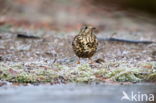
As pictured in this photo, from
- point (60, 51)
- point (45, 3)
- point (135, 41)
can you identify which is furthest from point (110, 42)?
point (45, 3)

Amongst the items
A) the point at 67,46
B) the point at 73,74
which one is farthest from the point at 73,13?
the point at 73,74

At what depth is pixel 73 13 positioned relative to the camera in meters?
18.4

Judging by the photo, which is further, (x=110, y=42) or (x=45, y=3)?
(x=45, y=3)

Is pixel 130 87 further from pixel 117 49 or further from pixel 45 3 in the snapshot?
pixel 45 3

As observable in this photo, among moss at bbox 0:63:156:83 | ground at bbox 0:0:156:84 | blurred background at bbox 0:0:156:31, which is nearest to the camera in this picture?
moss at bbox 0:63:156:83

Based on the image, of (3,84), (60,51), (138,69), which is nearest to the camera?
(3,84)

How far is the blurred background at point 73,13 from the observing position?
16719 mm

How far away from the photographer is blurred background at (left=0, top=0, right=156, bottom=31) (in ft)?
54.9

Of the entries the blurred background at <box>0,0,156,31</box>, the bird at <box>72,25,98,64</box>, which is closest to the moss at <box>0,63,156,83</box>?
the bird at <box>72,25,98,64</box>

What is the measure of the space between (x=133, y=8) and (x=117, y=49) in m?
6.49

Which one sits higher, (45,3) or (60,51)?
(45,3)

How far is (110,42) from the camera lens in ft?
44.3

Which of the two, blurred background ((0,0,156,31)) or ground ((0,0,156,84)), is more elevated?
blurred background ((0,0,156,31))

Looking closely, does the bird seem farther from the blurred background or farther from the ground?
the blurred background
